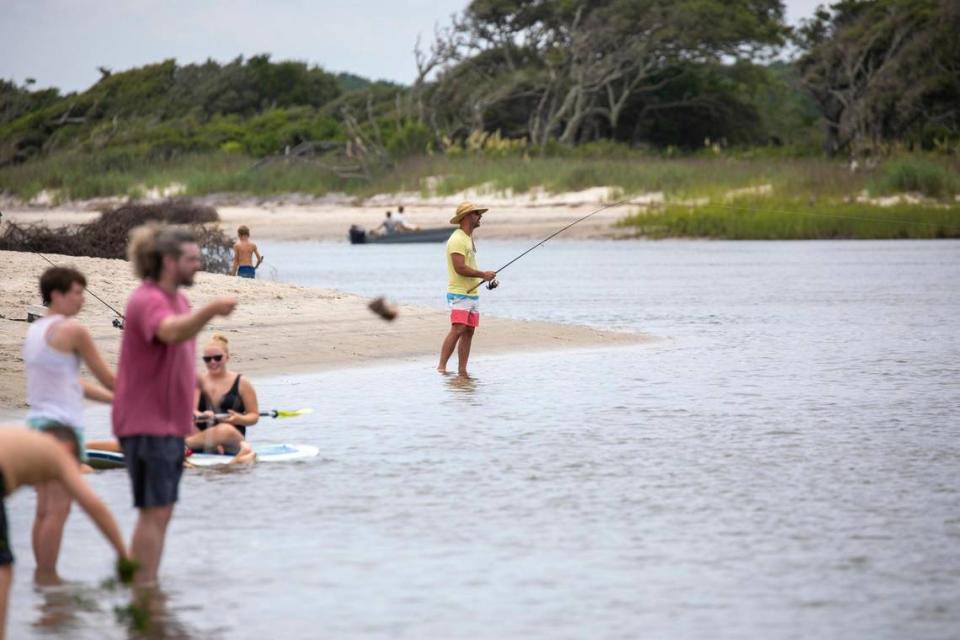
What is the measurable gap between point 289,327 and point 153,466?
11.5m

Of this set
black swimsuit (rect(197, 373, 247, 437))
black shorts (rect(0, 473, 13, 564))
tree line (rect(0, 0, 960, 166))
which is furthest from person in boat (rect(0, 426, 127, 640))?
tree line (rect(0, 0, 960, 166))

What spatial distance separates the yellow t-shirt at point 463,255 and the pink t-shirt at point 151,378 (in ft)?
24.7

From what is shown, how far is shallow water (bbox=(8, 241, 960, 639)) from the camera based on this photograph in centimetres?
687

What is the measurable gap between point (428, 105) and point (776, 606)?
184 ft

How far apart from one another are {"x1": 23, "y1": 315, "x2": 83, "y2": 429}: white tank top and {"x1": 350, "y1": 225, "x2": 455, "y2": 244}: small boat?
3637cm

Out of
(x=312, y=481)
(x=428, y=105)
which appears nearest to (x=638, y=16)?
(x=428, y=105)

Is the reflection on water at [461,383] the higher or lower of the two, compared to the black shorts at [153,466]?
lower

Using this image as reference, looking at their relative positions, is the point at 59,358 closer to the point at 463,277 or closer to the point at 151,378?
the point at 151,378

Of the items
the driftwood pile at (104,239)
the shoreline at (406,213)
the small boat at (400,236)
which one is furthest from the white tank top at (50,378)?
the small boat at (400,236)

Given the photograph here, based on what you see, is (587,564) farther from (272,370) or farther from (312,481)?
(272,370)

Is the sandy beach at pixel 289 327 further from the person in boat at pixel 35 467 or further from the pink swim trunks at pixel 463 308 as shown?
the person in boat at pixel 35 467

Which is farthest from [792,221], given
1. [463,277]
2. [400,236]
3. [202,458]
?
[202,458]

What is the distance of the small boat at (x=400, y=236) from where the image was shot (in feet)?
141

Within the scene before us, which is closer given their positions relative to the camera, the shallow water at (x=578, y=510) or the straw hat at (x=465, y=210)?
the shallow water at (x=578, y=510)
